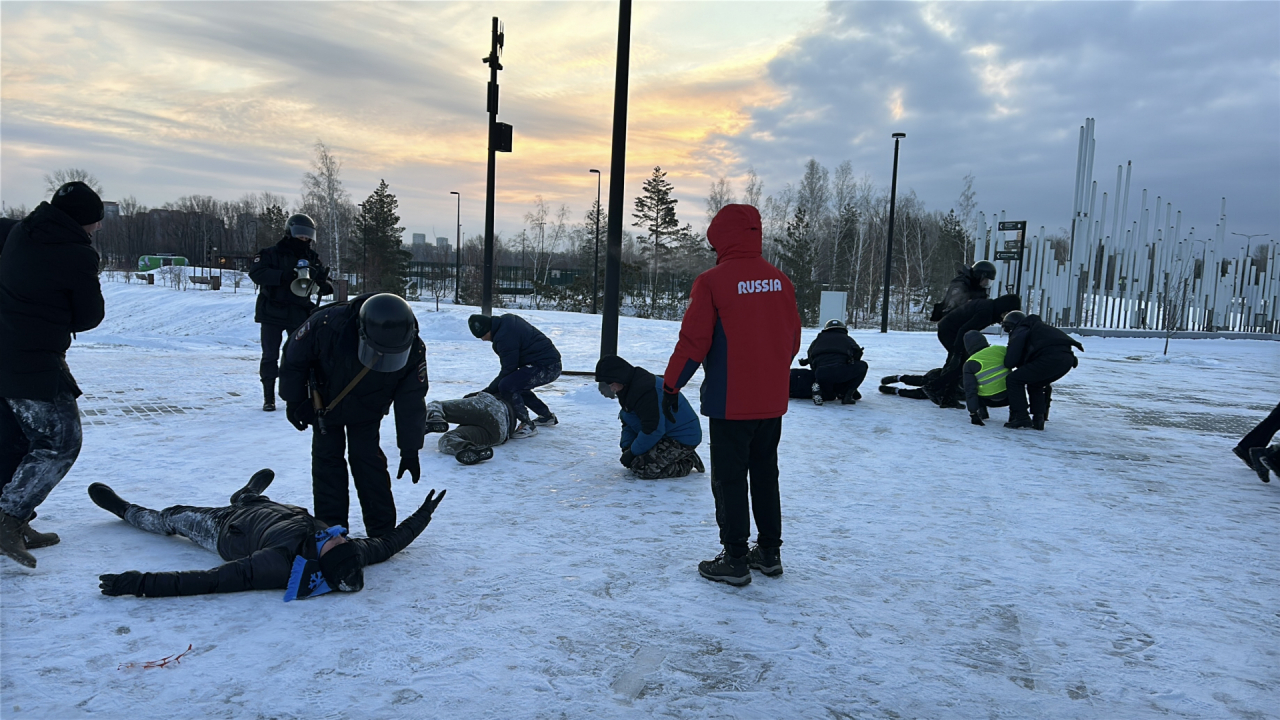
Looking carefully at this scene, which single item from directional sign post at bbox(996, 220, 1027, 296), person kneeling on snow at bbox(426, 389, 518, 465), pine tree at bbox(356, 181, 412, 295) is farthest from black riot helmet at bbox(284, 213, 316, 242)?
pine tree at bbox(356, 181, 412, 295)

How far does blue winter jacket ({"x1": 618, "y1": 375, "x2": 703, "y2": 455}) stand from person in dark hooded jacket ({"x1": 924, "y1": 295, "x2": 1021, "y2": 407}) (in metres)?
5.26

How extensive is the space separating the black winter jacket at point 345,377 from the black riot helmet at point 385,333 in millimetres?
129

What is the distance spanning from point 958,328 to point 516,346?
6389 mm

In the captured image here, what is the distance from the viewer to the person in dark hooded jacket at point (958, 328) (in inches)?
364

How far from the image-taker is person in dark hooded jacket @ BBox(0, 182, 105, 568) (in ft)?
11.2

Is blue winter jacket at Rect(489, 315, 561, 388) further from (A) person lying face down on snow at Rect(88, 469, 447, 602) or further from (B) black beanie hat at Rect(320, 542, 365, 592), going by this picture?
(B) black beanie hat at Rect(320, 542, 365, 592)

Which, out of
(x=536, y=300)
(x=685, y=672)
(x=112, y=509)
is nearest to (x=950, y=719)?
(x=685, y=672)

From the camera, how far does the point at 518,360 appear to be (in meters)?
6.83

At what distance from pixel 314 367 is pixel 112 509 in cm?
152

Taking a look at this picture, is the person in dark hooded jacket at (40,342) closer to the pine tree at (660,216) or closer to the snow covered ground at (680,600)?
the snow covered ground at (680,600)

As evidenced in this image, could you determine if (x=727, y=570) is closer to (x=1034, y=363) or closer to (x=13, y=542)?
(x=13, y=542)

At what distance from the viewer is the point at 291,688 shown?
2.56 metres

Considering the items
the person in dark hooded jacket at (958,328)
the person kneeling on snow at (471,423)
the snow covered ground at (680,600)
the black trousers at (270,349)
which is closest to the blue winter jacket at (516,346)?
the person kneeling on snow at (471,423)

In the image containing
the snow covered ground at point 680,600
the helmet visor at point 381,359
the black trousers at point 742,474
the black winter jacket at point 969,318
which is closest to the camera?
the snow covered ground at point 680,600
